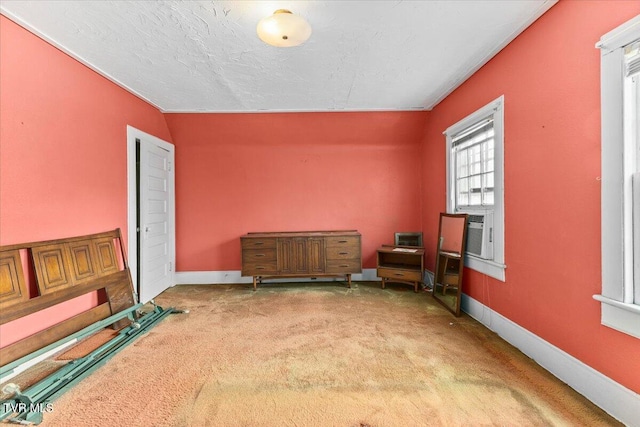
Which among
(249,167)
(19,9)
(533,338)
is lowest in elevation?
(533,338)

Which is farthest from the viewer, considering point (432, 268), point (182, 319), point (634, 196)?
point (432, 268)

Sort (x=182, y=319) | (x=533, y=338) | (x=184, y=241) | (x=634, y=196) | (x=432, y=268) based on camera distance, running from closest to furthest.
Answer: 1. (x=634, y=196)
2. (x=533, y=338)
3. (x=182, y=319)
4. (x=432, y=268)
5. (x=184, y=241)

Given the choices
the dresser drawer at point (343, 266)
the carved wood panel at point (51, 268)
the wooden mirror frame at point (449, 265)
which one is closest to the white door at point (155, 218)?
the carved wood panel at point (51, 268)

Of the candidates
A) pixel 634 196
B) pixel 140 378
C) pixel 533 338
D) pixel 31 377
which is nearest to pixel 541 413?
pixel 533 338

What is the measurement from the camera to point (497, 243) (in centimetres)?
251

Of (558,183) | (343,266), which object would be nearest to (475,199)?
(558,183)

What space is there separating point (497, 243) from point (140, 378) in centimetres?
314

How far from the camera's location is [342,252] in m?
3.93

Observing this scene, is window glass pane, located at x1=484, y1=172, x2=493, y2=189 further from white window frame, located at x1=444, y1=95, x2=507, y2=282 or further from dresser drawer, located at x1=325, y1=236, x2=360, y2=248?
dresser drawer, located at x1=325, y1=236, x2=360, y2=248

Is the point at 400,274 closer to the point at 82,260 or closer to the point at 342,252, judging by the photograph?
the point at 342,252

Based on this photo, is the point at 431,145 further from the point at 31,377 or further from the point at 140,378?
the point at 31,377

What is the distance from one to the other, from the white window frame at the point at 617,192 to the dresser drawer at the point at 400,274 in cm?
220

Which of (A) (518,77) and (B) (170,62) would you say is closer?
(A) (518,77)

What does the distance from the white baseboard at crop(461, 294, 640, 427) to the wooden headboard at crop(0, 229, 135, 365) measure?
374 centimetres
